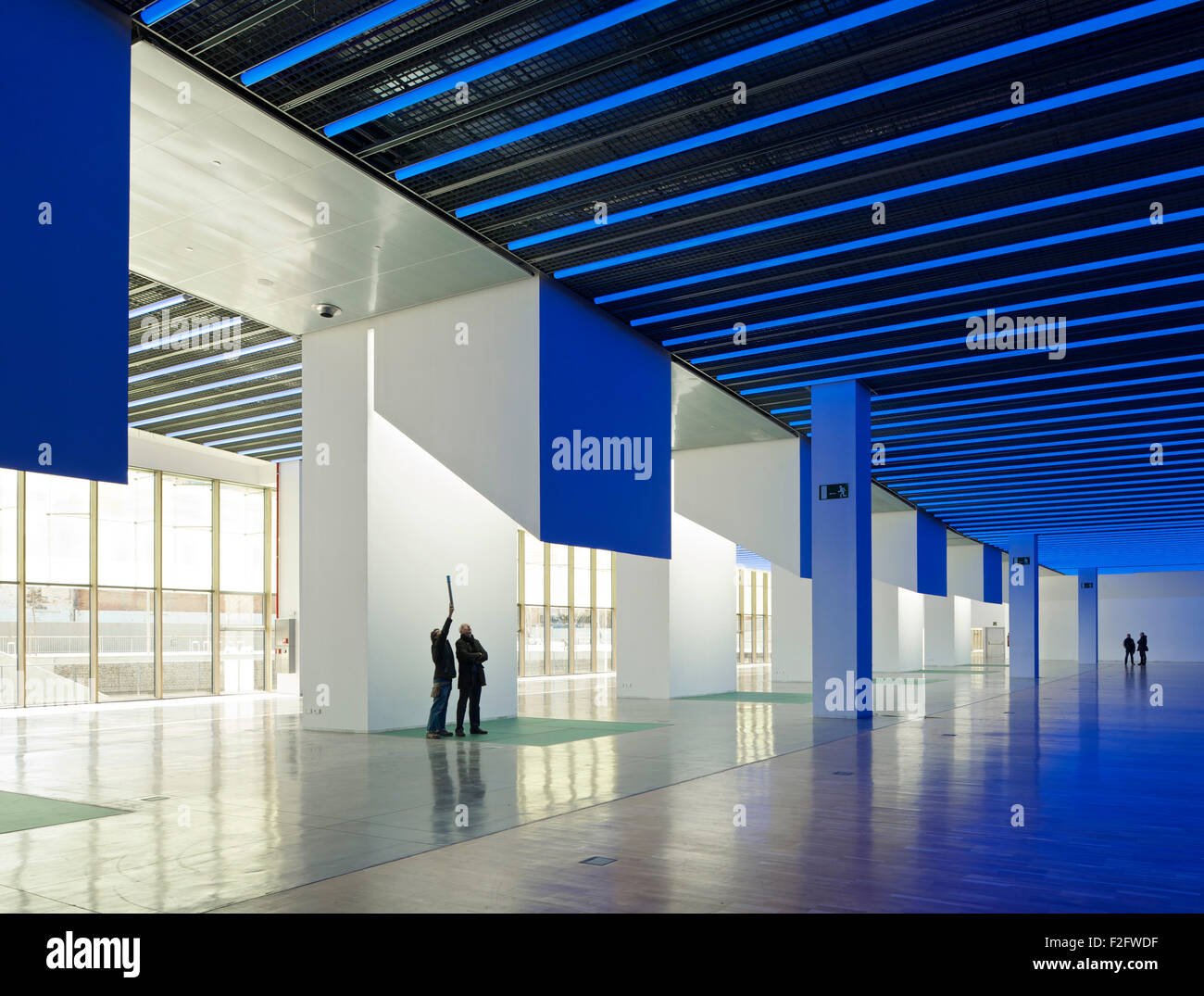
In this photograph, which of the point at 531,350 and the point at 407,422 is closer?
the point at 531,350

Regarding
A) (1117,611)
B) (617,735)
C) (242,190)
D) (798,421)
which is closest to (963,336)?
(798,421)

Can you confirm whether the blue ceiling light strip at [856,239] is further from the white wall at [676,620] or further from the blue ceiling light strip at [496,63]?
the white wall at [676,620]

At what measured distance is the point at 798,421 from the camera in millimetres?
19969

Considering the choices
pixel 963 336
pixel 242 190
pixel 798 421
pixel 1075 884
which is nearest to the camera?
pixel 1075 884

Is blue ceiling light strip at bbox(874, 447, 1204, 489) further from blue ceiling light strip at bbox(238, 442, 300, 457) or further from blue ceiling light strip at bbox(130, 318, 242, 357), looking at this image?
blue ceiling light strip at bbox(130, 318, 242, 357)

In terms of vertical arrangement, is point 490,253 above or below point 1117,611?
above

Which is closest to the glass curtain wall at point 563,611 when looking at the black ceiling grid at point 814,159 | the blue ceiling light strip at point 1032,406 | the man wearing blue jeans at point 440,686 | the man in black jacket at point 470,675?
the blue ceiling light strip at point 1032,406

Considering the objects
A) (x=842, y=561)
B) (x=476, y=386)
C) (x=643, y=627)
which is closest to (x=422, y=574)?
(x=476, y=386)

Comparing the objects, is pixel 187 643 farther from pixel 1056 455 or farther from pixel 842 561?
pixel 1056 455

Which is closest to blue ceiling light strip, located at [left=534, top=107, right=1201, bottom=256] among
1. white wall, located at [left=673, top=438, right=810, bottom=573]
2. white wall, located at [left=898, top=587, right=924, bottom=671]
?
white wall, located at [left=673, top=438, right=810, bottom=573]

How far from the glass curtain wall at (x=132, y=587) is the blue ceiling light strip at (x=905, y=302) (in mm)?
13838

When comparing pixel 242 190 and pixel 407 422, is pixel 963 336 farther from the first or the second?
pixel 242 190

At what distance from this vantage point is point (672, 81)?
852 centimetres
